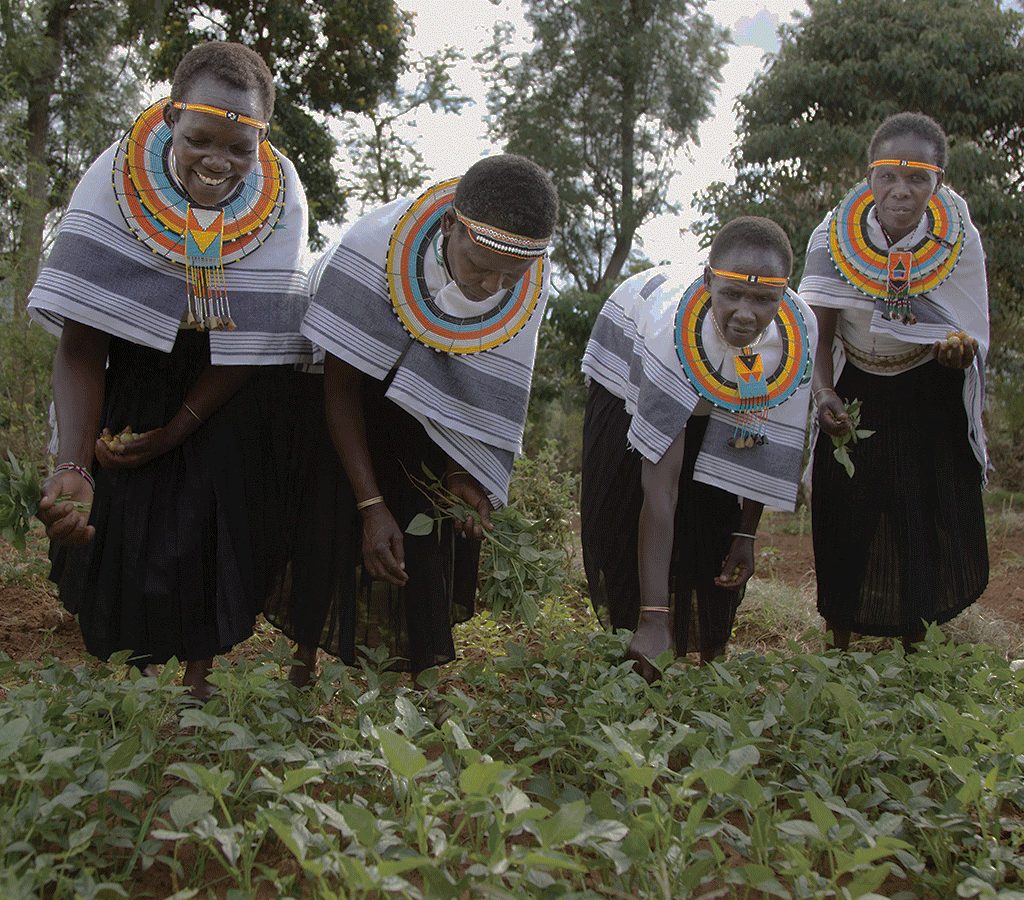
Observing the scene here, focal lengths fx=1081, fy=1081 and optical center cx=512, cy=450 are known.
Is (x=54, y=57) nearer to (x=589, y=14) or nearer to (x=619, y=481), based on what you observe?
(x=589, y=14)

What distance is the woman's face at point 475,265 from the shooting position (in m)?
2.62

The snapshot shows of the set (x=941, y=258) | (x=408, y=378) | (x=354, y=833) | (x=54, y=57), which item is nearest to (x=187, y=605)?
(x=408, y=378)

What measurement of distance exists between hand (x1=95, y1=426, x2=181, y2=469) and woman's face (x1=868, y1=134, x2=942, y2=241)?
8.07ft

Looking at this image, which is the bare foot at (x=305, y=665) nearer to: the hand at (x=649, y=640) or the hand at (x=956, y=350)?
the hand at (x=649, y=640)

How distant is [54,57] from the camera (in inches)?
534

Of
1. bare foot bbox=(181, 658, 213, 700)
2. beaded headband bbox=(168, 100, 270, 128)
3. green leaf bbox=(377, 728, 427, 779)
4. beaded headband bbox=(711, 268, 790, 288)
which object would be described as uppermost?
beaded headband bbox=(168, 100, 270, 128)

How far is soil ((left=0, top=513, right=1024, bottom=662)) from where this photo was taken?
12.5 ft

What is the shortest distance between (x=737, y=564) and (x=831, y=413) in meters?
0.68

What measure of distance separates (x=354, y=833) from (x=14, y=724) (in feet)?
2.14

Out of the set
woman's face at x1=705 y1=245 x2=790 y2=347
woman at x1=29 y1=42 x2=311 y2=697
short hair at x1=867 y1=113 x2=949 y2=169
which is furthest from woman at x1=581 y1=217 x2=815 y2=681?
woman at x1=29 y1=42 x2=311 y2=697

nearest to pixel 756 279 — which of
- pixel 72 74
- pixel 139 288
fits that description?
pixel 139 288

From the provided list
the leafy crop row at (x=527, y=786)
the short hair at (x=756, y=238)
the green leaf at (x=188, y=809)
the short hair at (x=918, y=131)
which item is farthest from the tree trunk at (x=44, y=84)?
the green leaf at (x=188, y=809)

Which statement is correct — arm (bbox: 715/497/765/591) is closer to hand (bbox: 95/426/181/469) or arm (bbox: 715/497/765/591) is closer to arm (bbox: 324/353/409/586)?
arm (bbox: 324/353/409/586)

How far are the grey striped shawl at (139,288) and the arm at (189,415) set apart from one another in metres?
0.08
